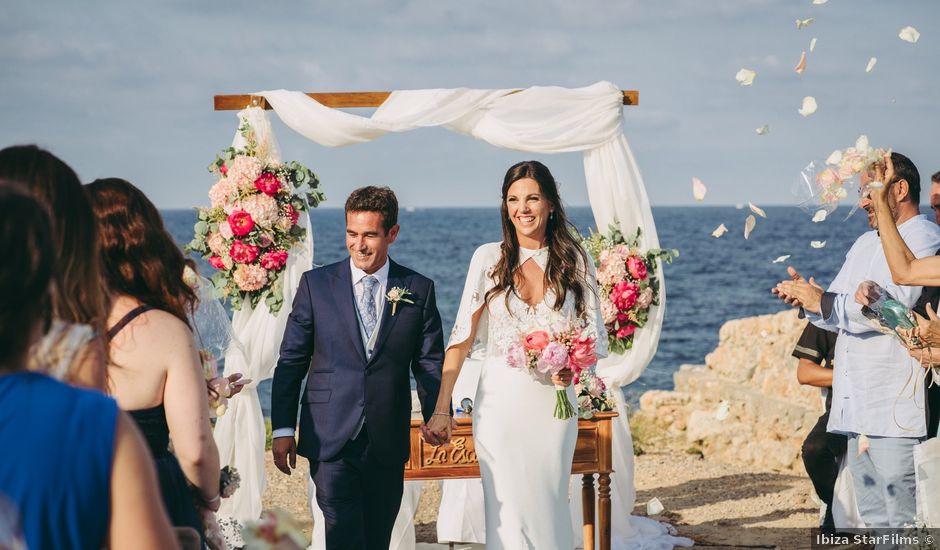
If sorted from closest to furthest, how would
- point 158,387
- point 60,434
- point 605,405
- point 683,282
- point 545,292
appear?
1. point 60,434
2. point 158,387
3. point 545,292
4. point 605,405
5. point 683,282

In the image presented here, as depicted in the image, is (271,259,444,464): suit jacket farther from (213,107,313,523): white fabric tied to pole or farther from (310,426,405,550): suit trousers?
(213,107,313,523): white fabric tied to pole

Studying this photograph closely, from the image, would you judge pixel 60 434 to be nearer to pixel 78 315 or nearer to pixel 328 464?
pixel 78 315

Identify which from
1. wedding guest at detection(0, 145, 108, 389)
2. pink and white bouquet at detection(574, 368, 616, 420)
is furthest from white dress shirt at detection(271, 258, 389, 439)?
wedding guest at detection(0, 145, 108, 389)

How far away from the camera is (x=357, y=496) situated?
4750 mm

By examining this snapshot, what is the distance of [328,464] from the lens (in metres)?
4.73

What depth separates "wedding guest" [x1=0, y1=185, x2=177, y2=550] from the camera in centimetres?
155

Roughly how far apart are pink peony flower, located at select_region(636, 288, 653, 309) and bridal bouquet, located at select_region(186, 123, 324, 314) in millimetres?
2336

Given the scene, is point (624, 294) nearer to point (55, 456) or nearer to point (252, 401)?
point (252, 401)

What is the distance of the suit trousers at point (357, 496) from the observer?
15.3ft

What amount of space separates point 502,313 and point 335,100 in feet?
9.46

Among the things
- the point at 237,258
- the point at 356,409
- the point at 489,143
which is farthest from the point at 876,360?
the point at 237,258

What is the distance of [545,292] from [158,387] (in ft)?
8.73

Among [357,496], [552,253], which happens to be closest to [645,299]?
[552,253]

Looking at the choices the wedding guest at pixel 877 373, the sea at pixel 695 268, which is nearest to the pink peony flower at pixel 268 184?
the wedding guest at pixel 877 373
